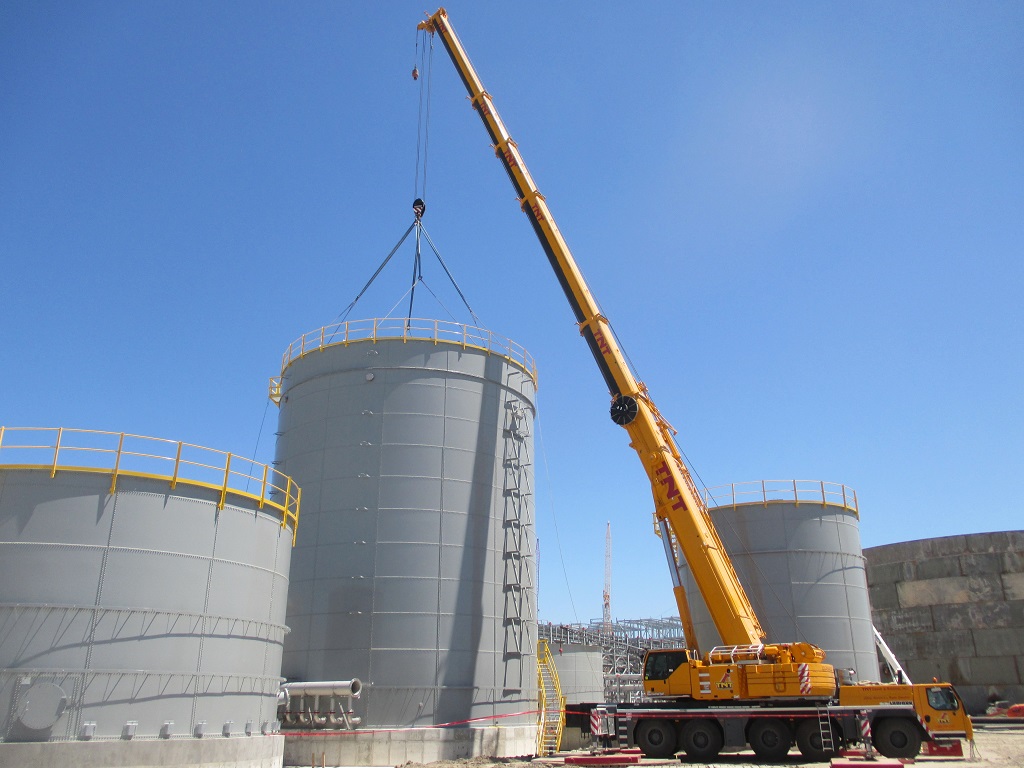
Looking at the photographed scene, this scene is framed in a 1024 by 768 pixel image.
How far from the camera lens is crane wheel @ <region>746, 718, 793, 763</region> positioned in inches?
837

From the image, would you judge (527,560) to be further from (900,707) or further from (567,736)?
(900,707)

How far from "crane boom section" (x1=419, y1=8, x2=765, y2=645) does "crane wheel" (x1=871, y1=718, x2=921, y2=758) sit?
12.2 feet

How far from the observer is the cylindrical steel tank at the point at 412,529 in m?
25.4

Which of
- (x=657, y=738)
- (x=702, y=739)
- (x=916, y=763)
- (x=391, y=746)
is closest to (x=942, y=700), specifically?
(x=916, y=763)

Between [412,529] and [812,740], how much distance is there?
1336cm

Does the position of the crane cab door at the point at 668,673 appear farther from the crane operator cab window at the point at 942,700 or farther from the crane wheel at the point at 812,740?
the crane operator cab window at the point at 942,700

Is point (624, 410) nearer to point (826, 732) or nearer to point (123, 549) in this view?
point (826, 732)

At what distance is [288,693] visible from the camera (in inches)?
915

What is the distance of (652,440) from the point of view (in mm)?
25438

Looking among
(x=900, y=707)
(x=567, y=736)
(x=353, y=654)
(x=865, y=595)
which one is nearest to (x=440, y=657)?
(x=353, y=654)

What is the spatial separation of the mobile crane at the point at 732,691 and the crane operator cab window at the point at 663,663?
0.03m

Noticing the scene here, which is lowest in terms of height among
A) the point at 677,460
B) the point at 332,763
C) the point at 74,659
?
the point at 332,763

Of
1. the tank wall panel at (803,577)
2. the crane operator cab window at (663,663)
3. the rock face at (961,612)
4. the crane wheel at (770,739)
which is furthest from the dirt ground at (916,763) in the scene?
the rock face at (961,612)

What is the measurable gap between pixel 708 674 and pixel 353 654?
431 inches
